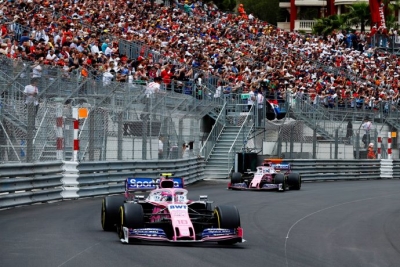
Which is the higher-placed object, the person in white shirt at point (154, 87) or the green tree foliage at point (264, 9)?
the green tree foliage at point (264, 9)

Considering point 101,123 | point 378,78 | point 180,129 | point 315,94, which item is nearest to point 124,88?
point 101,123

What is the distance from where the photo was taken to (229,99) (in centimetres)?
3422

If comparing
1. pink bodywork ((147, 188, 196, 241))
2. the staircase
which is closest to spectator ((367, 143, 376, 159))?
the staircase

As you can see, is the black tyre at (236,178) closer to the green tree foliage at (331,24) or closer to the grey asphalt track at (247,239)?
the grey asphalt track at (247,239)

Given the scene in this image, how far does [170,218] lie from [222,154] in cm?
1963

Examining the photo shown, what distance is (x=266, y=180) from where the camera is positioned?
25.6m

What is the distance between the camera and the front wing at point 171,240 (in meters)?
12.3

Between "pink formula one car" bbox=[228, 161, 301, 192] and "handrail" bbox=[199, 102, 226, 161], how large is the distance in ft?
18.3

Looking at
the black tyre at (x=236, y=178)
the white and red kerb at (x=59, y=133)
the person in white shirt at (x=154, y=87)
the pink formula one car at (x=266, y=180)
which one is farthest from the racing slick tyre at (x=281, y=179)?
the white and red kerb at (x=59, y=133)

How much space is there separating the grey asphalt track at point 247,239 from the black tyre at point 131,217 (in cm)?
30

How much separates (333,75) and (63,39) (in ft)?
63.1

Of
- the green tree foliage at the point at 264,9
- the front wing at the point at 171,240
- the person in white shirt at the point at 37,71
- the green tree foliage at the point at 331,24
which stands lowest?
the front wing at the point at 171,240

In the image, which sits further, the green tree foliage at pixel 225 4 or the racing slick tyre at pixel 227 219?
the green tree foliage at pixel 225 4

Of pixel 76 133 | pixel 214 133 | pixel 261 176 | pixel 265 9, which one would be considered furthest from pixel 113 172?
pixel 265 9
